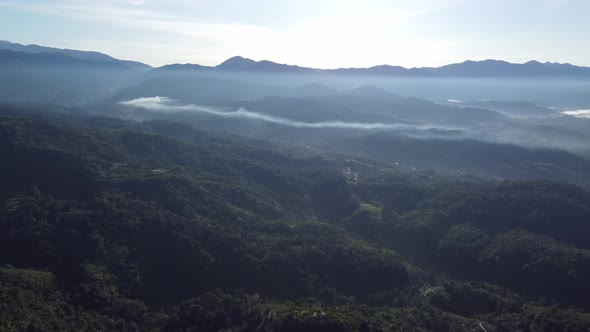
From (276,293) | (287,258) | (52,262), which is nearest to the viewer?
(52,262)

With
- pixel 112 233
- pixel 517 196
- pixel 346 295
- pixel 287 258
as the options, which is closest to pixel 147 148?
pixel 112 233

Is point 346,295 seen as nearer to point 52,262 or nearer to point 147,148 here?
point 52,262

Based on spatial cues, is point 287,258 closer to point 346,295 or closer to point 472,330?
point 346,295

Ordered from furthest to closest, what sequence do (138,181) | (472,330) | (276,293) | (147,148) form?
(147,148) < (138,181) < (276,293) < (472,330)

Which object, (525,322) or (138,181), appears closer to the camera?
(525,322)

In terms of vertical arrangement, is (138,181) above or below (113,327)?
above

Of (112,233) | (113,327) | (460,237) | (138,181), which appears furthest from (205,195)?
(460,237)

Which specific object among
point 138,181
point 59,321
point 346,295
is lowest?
point 346,295
